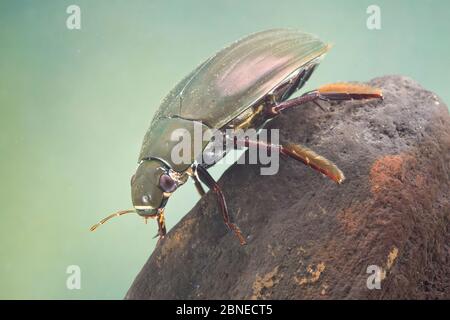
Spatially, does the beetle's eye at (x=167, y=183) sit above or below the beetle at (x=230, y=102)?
below

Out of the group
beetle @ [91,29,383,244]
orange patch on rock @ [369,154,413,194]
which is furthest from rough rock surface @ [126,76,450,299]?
beetle @ [91,29,383,244]

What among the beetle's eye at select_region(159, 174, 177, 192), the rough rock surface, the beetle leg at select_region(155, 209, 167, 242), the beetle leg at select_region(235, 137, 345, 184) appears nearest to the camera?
the rough rock surface

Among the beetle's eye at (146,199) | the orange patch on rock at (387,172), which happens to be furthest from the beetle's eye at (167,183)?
the orange patch on rock at (387,172)

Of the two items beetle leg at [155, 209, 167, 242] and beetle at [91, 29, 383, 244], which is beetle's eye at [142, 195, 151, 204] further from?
beetle leg at [155, 209, 167, 242]

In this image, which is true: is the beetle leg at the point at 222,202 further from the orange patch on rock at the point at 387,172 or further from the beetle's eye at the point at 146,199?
the orange patch on rock at the point at 387,172

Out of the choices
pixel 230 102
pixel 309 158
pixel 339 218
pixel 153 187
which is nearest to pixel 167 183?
pixel 153 187

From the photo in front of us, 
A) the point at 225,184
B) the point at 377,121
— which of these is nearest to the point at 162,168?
the point at 225,184

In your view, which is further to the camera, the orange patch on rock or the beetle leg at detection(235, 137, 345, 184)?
the beetle leg at detection(235, 137, 345, 184)

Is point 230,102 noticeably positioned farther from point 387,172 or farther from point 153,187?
point 387,172
